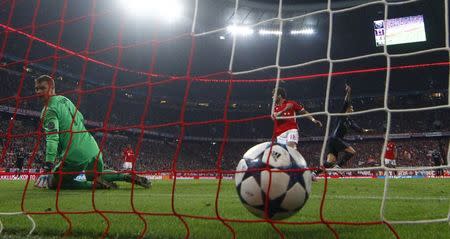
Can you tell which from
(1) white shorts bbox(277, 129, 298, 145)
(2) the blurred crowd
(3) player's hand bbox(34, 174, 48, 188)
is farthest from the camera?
(2) the blurred crowd

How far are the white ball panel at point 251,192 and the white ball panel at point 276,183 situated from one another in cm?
6

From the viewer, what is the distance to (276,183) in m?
2.83

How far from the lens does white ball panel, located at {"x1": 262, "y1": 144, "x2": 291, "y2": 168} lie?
2896 mm

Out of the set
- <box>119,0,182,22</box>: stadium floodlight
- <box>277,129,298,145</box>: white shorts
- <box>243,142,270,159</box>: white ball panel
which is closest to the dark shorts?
<box>277,129,298,145</box>: white shorts

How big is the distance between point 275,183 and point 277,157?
0.20 meters

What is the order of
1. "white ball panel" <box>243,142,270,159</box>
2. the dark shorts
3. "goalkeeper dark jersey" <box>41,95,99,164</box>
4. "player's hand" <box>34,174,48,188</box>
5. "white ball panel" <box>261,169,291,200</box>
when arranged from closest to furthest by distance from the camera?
"white ball panel" <box>261,169,291,200</box>, "white ball panel" <box>243,142,270,159</box>, "goalkeeper dark jersey" <box>41,95,99,164</box>, "player's hand" <box>34,174,48,188</box>, the dark shorts

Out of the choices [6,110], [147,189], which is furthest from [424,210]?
[6,110]

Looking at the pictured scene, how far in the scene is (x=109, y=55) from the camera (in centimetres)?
2909

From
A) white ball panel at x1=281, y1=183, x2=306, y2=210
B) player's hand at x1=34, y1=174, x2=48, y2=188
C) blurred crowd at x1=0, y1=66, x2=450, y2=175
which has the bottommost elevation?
player's hand at x1=34, y1=174, x2=48, y2=188

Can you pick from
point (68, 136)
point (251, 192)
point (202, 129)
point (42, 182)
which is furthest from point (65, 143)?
point (202, 129)

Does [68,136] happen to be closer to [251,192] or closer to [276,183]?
[251,192]

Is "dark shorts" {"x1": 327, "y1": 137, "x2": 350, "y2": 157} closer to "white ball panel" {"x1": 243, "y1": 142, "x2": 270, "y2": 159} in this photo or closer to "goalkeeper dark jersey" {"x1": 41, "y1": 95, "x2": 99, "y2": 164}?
"goalkeeper dark jersey" {"x1": 41, "y1": 95, "x2": 99, "y2": 164}

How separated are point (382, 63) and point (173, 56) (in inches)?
623

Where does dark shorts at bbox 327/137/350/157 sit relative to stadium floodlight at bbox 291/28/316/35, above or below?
below
